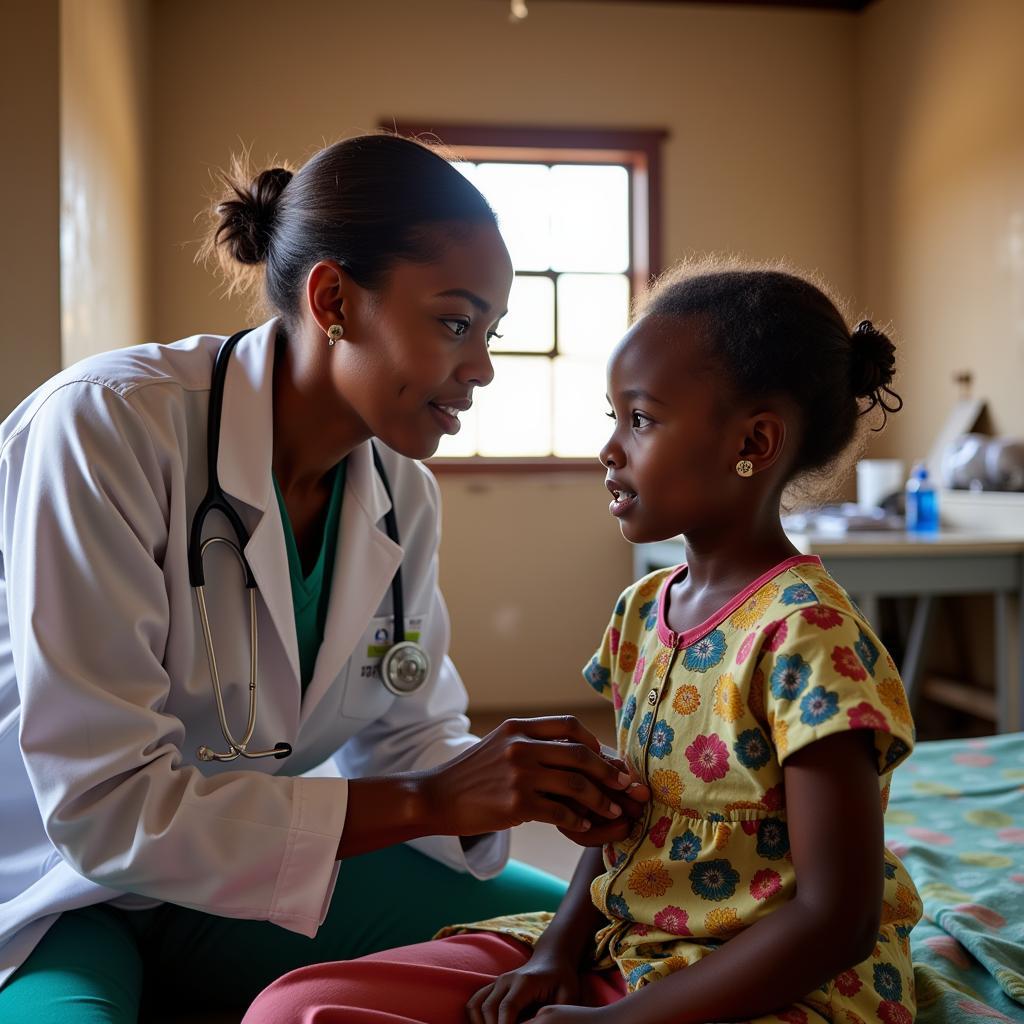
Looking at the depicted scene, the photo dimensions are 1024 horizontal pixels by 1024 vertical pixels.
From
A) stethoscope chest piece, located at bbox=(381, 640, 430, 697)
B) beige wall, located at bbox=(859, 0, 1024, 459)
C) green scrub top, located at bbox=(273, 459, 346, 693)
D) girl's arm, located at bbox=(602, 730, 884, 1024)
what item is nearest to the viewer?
girl's arm, located at bbox=(602, 730, 884, 1024)

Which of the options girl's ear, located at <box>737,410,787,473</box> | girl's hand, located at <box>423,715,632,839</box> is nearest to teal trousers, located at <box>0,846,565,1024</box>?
girl's hand, located at <box>423,715,632,839</box>

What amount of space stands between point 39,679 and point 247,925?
572 mm

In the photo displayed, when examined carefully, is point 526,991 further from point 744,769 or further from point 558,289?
point 558,289

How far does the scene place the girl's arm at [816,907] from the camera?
0.91 meters

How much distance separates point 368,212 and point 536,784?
0.77m

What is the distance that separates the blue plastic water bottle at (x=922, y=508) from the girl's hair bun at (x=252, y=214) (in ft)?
9.52

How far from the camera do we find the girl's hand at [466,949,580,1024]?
1049 millimetres

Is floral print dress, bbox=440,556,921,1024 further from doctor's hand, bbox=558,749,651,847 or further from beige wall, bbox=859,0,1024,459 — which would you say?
beige wall, bbox=859,0,1024,459

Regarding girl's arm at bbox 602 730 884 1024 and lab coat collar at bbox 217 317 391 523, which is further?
lab coat collar at bbox 217 317 391 523

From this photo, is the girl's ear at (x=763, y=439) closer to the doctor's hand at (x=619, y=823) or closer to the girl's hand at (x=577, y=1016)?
the doctor's hand at (x=619, y=823)

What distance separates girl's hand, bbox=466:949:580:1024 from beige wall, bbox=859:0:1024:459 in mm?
3447

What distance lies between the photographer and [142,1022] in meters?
1.52

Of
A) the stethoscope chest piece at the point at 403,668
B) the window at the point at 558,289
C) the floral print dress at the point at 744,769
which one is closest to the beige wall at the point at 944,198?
the window at the point at 558,289

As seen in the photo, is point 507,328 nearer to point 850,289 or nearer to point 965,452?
point 850,289
